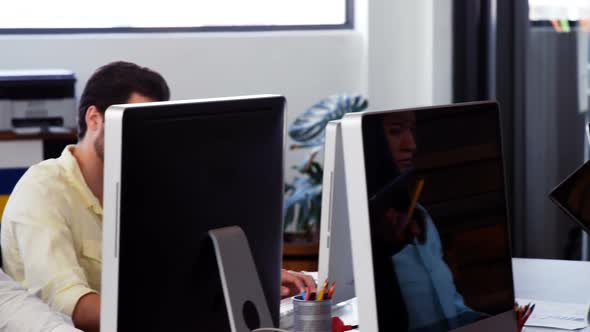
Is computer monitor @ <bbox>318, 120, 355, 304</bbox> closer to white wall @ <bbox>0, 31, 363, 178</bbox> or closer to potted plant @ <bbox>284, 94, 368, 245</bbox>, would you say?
potted plant @ <bbox>284, 94, 368, 245</bbox>

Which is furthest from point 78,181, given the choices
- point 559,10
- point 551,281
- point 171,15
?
point 171,15

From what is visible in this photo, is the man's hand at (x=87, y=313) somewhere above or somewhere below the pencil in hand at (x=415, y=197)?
below

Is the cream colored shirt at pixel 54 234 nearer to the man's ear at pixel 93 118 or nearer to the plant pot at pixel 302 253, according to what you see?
the man's ear at pixel 93 118

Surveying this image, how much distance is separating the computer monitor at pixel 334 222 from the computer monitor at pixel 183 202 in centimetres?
34

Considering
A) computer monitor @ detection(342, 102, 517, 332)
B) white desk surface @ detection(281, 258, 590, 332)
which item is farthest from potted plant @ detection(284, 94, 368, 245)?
computer monitor @ detection(342, 102, 517, 332)

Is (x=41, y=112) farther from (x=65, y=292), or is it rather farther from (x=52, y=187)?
(x=65, y=292)

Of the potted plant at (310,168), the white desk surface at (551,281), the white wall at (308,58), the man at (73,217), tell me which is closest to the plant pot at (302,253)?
the potted plant at (310,168)

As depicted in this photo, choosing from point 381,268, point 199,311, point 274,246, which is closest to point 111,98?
point 274,246

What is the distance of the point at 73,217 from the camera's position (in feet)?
7.50

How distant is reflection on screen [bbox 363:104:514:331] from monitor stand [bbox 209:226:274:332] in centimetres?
24

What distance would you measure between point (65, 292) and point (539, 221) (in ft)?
10.0

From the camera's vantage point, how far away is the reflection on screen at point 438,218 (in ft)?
4.44

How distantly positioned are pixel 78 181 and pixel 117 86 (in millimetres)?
254

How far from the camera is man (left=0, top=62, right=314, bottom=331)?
6.47ft
